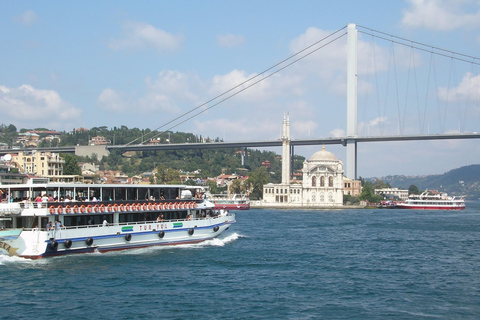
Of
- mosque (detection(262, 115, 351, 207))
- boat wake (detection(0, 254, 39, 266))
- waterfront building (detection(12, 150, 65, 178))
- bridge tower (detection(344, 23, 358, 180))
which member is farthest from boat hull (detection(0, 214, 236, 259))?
mosque (detection(262, 115, 351, 207))

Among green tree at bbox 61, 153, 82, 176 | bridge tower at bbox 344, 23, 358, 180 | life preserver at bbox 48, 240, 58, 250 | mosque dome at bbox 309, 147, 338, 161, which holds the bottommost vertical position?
life preserver at bbox 48, 240, 58, 250

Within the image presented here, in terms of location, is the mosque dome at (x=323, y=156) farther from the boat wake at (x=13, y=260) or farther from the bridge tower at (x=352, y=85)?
the boat wake at (x=13, y=260)

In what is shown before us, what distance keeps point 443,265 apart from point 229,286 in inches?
369

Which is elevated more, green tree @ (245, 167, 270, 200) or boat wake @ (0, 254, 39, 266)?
green tree @ (245, 167, 270, 200)

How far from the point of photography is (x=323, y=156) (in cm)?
10475

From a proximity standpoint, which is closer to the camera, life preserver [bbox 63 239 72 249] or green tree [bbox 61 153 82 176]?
life preserver [bbox 63 239 72 249]

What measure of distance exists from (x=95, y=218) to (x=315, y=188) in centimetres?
7759

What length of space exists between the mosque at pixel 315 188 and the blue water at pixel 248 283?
70025mm

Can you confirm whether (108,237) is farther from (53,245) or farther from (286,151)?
(286,151)

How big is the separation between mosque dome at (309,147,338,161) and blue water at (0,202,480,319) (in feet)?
246

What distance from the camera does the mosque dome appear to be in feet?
343

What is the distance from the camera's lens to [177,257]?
25203 millimetres

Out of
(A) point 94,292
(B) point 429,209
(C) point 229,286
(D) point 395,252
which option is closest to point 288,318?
(C) point 229,286

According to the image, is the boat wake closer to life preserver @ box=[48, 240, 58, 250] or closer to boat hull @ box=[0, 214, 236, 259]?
boat hull @ box=[0, 214, 236, 259]
